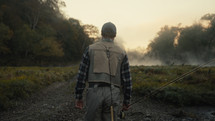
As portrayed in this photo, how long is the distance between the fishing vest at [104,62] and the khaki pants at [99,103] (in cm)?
16

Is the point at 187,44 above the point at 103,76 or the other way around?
above

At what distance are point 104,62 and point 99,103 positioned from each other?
67cm

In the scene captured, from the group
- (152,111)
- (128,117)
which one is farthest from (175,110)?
(128,117)

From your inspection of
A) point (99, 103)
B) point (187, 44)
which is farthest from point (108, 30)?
point (187, 44)

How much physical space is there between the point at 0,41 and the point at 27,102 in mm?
26984

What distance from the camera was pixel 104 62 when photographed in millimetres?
2584

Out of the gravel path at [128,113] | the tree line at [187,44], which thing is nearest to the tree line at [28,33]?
the gravel path at [128,113]

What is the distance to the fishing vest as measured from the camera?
101 inches

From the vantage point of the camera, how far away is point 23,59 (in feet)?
116

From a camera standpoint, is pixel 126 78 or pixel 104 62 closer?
pixel 104 62

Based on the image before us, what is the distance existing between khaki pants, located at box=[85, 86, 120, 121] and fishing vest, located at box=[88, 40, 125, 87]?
164mm

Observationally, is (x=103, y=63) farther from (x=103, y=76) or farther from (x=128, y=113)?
(x=128, y=113)

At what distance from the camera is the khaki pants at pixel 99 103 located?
246cm

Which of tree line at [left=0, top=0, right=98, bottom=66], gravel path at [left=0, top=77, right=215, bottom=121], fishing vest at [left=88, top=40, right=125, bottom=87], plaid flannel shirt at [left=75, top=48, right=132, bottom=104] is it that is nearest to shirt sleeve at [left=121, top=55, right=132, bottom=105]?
plaid flannel shirt at [left=75, top=48, right=132, bottom=104]
